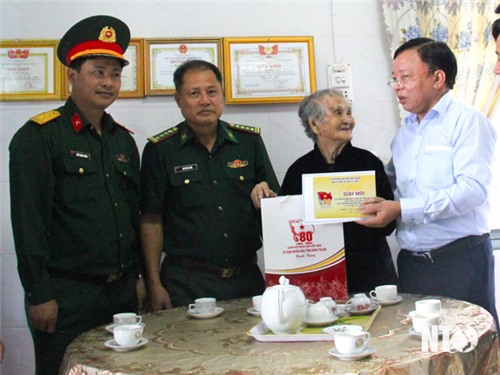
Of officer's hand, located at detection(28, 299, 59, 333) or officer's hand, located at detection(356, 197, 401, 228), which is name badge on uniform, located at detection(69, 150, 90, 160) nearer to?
officer's hand, located at detection(28, 299, 59, 333)

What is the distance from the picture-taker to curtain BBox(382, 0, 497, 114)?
9.20ft

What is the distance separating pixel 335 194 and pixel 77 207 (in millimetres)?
957

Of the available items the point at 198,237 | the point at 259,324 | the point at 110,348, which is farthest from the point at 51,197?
the point at 259,324

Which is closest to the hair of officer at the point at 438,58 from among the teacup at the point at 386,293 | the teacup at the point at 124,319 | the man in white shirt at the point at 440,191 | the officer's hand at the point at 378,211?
the man in white shirt at the point at 440,191

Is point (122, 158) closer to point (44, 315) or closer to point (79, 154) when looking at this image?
point (79, 154)

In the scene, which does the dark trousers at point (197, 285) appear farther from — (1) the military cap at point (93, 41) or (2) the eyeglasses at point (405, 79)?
(2) the eyeglasses at point (405, 79)

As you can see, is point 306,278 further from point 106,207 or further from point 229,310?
point 106,207

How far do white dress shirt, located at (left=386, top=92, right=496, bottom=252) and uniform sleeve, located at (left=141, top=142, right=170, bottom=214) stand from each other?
3.23 ft

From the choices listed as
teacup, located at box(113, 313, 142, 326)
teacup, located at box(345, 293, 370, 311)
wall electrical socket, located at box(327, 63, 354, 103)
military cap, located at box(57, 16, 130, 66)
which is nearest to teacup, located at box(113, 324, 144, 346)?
teacup, located at box(113, 313, 142, 326)

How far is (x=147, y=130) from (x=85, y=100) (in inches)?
24.5

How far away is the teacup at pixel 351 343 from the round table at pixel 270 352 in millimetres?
26

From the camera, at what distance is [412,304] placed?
5.83 ft

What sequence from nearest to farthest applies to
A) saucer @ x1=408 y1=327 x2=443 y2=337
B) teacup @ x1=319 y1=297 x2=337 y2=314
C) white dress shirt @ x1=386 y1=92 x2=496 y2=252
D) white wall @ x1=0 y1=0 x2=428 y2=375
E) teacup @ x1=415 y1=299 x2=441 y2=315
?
saucer @ x1=408 y1=327 x2=443 y2=337, teacup @ x1=415 y1=299 x2=441 y2=315, teacup @ x1=319 y1=297 x2=337 y2=314, white dress shirt @ x1=386 y1=92 x2=496 y2=252, white wall @ x1=0 y1=0 x2=428 y2=375

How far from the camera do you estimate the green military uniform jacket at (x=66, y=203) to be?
1921 millimetres
